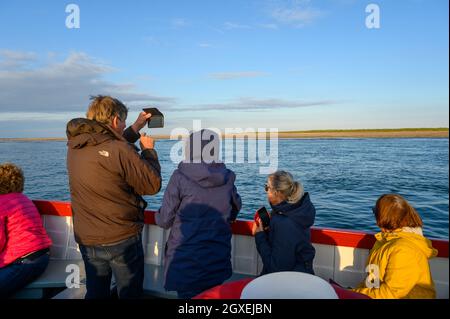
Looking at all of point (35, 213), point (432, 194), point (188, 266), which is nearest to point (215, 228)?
point (188, 266)

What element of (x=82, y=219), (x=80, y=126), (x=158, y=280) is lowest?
(x=158, y=280)

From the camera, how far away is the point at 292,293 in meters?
1.39

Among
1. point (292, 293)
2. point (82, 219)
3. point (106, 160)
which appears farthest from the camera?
point (82, 219)

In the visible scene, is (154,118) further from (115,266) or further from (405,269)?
(405,269)

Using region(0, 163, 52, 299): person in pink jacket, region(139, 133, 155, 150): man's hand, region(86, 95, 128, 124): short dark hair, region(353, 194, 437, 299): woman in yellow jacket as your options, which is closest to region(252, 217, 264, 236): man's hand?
region(353, 194, 437, 299): woman in yellow jacket

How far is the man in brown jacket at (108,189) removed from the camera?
6.95 ft

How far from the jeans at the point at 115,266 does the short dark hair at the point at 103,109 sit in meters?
0.80

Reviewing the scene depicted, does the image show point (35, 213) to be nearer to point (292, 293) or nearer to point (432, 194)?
point (292, 293)

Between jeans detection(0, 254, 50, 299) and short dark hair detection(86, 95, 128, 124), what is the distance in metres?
1.45

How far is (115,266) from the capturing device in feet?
7.42

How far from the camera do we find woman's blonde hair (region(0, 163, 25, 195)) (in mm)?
2842

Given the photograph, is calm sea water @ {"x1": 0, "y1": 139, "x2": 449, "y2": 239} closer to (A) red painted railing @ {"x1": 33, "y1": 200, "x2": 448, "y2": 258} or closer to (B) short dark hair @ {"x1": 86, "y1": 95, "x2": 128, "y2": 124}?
(A) red painted railing @ {"x1": 33, "y1": 200, "x2": 448, "y2": 258}

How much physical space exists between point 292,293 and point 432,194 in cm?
1634

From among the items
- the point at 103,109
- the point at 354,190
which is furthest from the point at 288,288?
the point at 354,190
